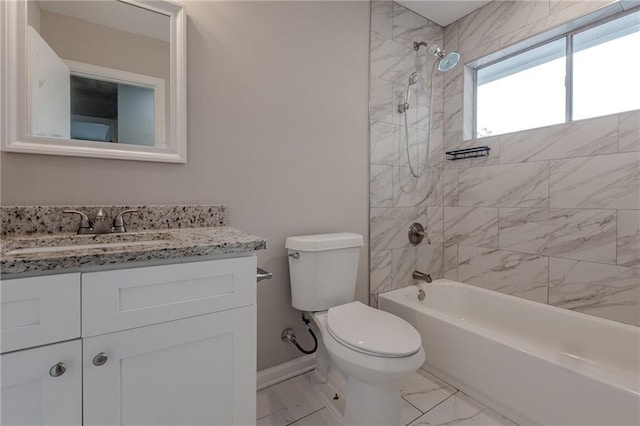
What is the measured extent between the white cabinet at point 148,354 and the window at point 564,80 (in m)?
2.14

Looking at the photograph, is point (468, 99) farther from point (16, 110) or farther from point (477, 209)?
point (16, 110)

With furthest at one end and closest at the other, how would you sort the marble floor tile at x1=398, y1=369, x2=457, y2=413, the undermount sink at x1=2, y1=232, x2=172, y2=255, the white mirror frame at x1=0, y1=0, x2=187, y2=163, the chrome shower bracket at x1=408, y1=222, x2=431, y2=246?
the chrome shower bracket at x1=408, y1=222, x2=431, y2=246, the marble floor tile at x1=398, y1=369, x2=457, y2=413, the white mirror frame at x1=0, y1=0, x2=187, y2=163, the undermount sink at x1=2, y1=232, x2=172, y2=255

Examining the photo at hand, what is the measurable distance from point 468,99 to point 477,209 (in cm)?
87

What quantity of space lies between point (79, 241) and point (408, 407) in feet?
5.34

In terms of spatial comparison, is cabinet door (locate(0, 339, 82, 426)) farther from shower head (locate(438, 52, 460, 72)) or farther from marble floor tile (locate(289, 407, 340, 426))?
shower head (locate(438, 52, 460, 72))

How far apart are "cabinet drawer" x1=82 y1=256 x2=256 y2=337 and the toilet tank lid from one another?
0.59m

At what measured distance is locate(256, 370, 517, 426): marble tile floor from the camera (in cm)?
138

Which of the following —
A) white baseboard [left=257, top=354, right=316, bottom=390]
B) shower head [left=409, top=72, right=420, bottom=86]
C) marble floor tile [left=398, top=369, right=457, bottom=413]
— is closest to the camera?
marble floor tile [left=398, top=369, right=457, bottom=413]

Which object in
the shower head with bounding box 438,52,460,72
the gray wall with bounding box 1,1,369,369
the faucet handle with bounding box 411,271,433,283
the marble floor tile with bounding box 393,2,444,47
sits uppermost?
the marble floor tile with bounding box 393,2,444,47

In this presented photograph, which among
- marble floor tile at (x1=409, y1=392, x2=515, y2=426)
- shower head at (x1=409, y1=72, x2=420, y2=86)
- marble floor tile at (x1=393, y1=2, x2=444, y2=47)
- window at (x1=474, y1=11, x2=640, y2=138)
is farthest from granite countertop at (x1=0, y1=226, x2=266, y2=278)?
window at (x1=474, y1=11, x2=640, y2=138)

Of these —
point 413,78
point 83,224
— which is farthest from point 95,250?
point 413,78

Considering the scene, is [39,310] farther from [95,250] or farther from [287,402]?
[287,402]

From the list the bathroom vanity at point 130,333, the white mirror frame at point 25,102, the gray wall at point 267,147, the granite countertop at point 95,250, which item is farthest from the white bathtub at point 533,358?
the white mirror frame at point 25,102

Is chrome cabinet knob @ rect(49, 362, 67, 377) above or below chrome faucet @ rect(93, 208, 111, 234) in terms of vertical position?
below
